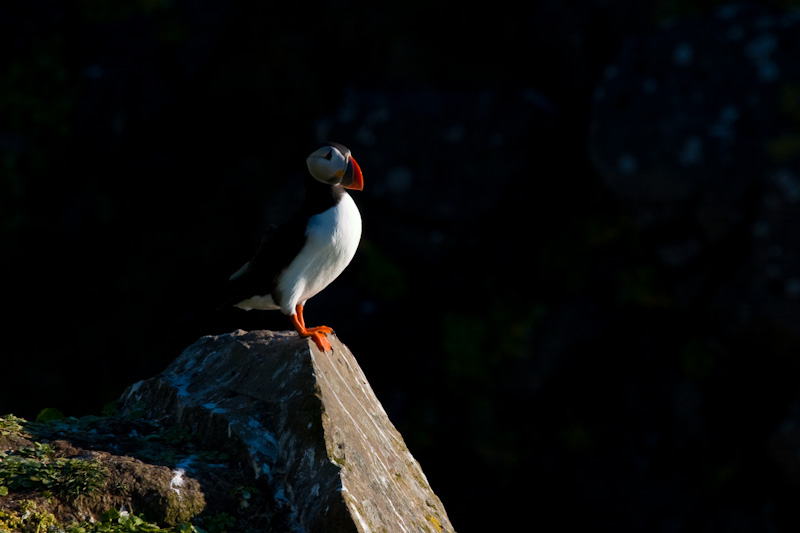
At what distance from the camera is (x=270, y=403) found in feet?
→ 12.4

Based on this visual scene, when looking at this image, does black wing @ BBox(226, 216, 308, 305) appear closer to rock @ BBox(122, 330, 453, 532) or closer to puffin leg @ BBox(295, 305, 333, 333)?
puffin leg @ BBox(295, 305, 333, 333)

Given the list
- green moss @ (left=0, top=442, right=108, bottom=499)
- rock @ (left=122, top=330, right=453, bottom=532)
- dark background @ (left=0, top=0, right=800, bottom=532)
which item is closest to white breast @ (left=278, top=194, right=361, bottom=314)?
rock @ (left=122, top=330, right=453, bottom=532)

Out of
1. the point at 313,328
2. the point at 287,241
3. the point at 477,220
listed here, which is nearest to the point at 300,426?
the point at 313,328

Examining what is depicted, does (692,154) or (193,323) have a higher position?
(692,154)

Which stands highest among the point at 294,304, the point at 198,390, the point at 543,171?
the point at 543,171

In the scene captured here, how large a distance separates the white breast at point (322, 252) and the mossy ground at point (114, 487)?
102 cm

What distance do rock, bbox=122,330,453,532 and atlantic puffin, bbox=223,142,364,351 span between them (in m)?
0.27

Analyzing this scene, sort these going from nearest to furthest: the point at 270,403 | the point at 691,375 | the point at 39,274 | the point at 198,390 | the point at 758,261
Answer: the point at 270,403, the point at 198,390, the point at 758,261, the point at 691,375, the point at 39,274

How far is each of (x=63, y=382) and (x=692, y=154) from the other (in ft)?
22.7

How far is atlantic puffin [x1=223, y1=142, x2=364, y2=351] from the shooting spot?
4.37 meters

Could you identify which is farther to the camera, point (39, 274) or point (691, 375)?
point (39, 274)

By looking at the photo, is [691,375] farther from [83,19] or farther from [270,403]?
[83,19]

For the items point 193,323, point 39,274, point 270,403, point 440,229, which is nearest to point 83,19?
point 39,274

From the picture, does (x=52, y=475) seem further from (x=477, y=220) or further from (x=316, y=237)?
(x=477, y=220)
